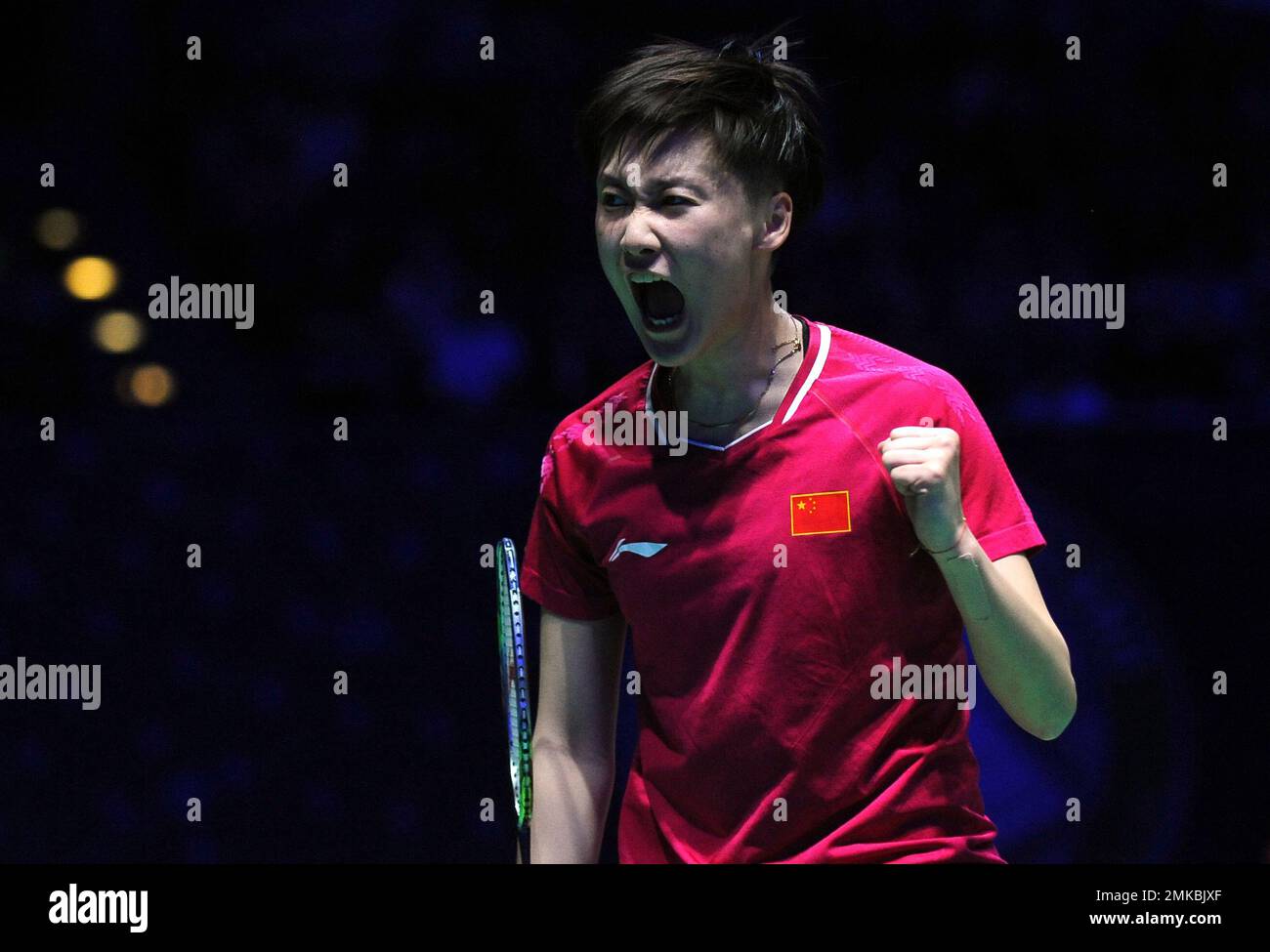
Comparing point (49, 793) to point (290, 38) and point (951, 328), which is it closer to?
point (290, 38)

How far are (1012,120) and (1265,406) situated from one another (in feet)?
2.50

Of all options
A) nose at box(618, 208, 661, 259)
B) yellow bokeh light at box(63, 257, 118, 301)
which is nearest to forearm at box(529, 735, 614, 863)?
nose at box(618, 208, 661, 259)

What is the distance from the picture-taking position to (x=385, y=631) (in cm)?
347

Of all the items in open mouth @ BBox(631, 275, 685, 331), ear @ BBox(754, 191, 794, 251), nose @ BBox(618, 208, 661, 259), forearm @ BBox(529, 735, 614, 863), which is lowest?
forearm @ BBox(529, 735, 614, 863)

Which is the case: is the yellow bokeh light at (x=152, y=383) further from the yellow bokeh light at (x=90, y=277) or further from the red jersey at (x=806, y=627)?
the red jersey at (x=806, y=627)

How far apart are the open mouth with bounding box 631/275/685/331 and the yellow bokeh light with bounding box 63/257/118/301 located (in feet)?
5.23

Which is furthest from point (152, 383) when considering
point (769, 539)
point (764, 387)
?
point (769, 539)

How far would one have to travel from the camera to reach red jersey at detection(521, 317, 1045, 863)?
83.7 inches

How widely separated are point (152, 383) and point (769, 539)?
1739 mm

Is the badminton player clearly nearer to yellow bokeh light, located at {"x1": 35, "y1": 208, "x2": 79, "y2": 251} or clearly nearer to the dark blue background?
the dark blue background

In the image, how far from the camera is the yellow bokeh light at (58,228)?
11.2 feet

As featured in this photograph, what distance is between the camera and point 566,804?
7.80 feet

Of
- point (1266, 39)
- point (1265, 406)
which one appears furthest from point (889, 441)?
point (1266, 39)

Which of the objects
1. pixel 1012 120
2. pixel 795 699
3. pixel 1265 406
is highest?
pixel 1012 120
